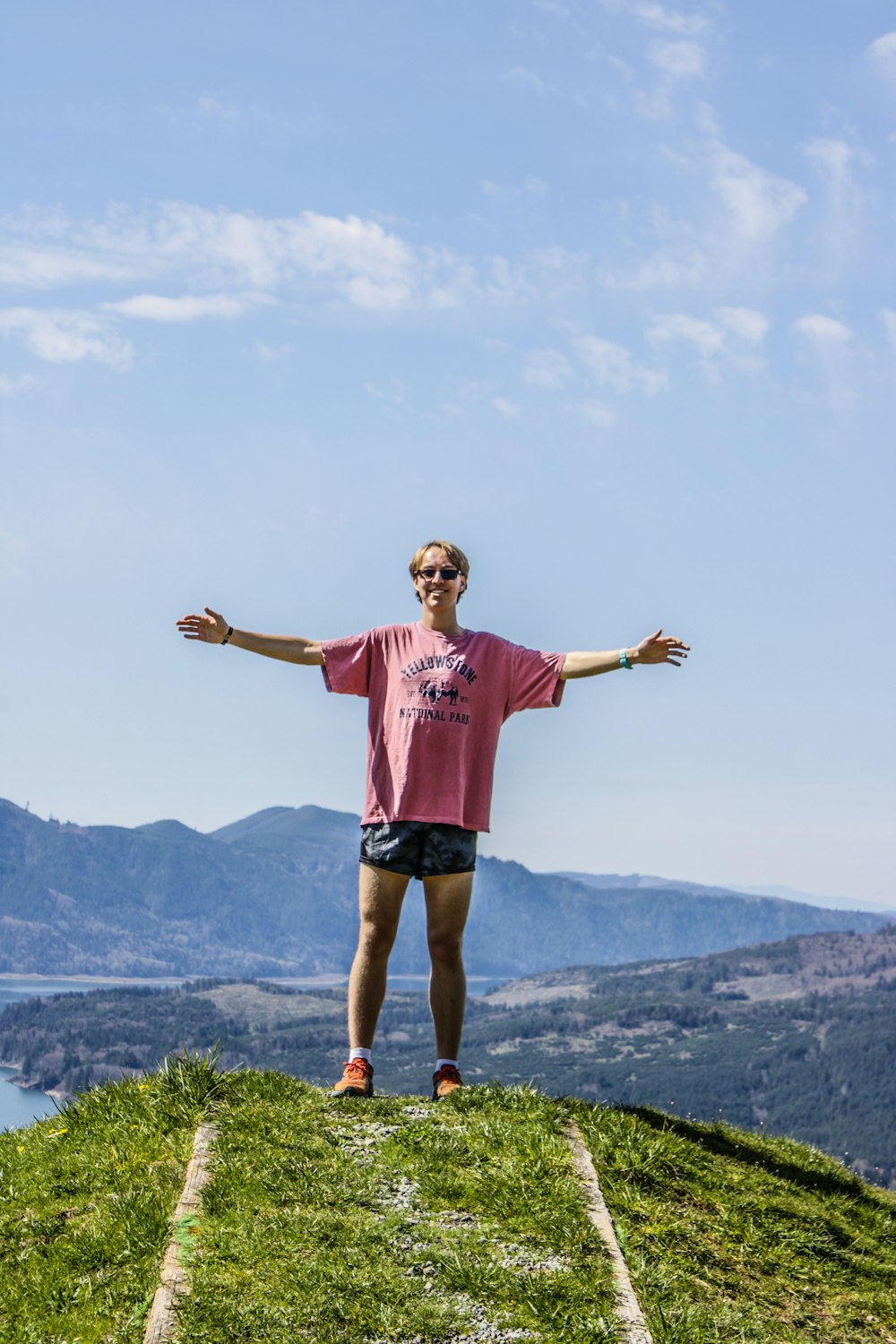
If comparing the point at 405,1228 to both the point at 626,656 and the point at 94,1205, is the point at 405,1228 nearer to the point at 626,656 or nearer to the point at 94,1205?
the point at 94,1205

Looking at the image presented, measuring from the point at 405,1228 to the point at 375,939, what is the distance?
2698mm

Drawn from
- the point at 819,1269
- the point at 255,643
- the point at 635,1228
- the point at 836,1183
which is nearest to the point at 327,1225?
the point at 635,1228

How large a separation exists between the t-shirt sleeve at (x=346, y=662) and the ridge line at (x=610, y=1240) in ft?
11.9

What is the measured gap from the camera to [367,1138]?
7.76 m

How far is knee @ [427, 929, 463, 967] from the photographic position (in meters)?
9.00

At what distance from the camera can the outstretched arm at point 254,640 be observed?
356 inches

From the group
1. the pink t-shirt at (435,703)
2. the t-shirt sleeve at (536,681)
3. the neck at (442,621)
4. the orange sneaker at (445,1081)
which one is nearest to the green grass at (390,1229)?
the orange sneaker at (445,1081)

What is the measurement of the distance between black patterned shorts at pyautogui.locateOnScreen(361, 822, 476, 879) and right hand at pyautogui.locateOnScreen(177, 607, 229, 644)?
196 centimetres

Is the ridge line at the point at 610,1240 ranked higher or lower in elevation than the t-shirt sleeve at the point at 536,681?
lower

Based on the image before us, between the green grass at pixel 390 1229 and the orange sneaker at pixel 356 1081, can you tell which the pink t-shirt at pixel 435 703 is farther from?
the green grass at pixel 390 1229

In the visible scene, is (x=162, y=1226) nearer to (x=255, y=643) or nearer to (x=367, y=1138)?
(x=367, y=1138)

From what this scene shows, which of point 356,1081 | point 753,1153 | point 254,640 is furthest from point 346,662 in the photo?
point 753,1153

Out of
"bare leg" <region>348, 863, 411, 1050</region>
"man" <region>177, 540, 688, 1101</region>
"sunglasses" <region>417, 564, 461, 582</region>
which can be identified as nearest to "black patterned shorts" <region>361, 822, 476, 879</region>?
"man" <region>177, 540, 688, 1101</region>

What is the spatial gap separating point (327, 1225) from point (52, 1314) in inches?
56.6
